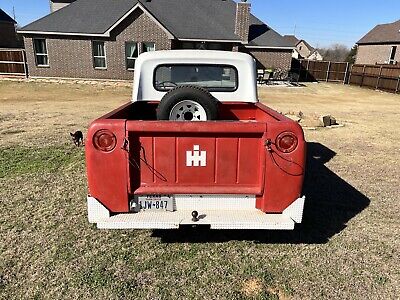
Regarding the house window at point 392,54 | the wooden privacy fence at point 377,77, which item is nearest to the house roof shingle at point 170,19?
the wooden privacy fence at point 377,77

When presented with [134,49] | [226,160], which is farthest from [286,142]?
[134,49]

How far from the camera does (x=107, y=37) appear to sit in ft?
72.4

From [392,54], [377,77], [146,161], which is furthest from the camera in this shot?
[392,54]

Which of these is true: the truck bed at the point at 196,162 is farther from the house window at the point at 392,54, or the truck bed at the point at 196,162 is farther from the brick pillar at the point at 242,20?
the house window at the point at 392,54

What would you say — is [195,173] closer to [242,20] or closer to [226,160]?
[226,160]

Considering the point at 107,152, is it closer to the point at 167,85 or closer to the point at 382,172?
the point at 167,85

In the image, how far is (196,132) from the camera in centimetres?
307

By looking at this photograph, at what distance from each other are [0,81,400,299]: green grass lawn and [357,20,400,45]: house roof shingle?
130ft

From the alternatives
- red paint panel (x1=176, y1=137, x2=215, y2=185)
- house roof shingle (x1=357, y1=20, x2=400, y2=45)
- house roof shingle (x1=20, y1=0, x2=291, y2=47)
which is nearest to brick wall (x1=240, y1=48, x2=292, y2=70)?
house roof shingle (x1=20, y1=0, x2=291, y2=47)

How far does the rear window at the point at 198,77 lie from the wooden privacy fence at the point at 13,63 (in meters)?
22.8

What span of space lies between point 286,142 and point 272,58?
2831 cm

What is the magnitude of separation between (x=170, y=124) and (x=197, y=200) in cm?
82

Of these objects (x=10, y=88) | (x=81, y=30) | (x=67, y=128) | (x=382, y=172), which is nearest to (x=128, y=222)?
(x=382, y=172)

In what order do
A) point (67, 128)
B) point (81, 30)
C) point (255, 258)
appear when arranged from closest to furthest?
point (255, 258) → point (67, 128) → point (81, 30)
